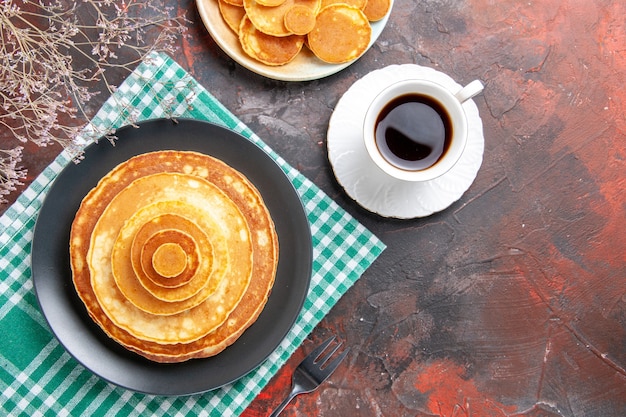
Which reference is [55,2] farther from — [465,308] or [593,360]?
[593,360]

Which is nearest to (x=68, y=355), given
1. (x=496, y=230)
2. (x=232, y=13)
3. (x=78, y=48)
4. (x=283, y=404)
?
(x=283, y=404)

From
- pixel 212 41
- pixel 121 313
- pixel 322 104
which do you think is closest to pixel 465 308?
pixel 322 104

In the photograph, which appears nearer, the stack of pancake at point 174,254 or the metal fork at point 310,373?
the stack of pancake at point 174,254

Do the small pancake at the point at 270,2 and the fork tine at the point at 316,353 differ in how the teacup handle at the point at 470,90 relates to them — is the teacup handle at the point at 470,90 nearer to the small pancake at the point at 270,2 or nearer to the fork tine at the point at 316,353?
the small pancake at the point at 270,2

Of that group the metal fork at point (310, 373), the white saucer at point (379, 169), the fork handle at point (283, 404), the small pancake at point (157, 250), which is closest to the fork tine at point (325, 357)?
the metal fork at point (310, 373)

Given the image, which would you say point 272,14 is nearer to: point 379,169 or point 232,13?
point 232,13
